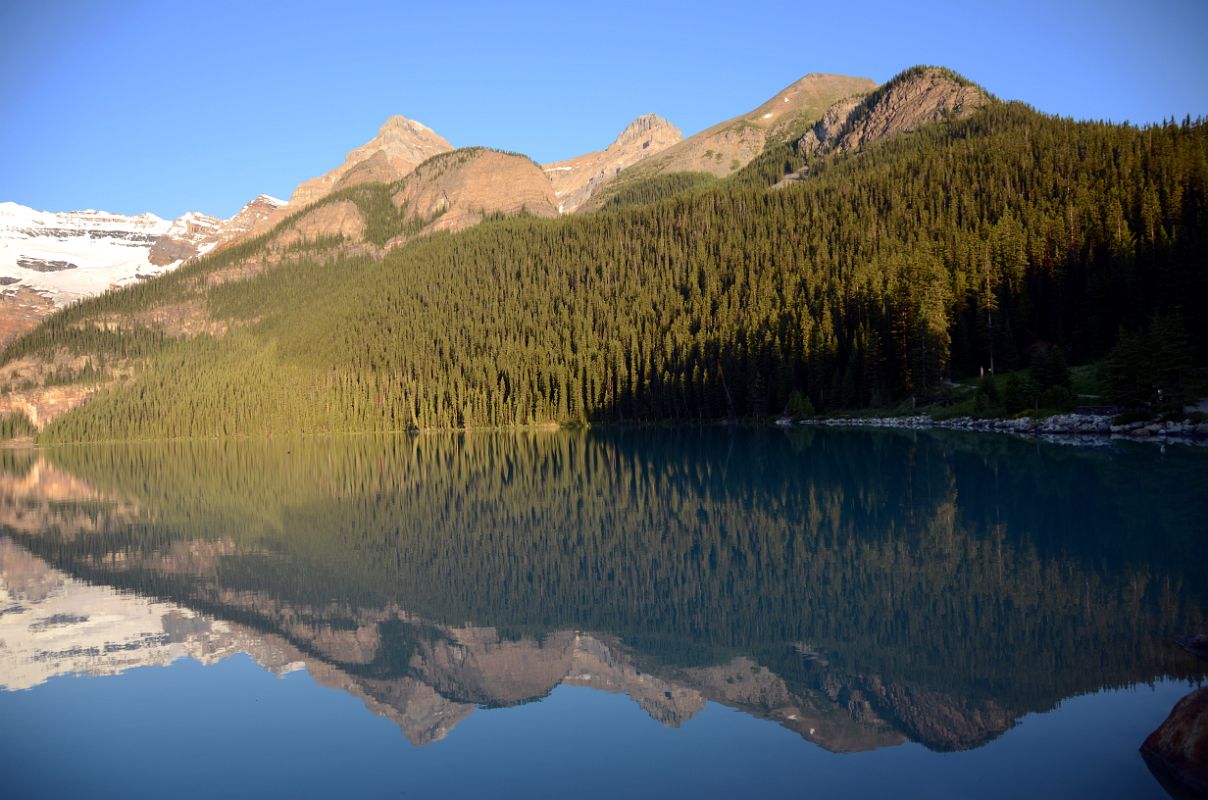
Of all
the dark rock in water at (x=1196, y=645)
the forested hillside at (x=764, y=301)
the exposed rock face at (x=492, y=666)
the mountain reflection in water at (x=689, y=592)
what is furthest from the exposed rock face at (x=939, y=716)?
the forested hillside at (x=764, y=301)

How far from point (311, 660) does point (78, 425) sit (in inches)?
7881

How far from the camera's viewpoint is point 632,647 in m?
16.5

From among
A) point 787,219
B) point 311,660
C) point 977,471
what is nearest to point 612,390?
point 787,219

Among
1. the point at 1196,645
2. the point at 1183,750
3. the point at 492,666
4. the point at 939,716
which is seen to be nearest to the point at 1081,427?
the point at 1196,645

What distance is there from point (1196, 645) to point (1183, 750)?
4876 mm

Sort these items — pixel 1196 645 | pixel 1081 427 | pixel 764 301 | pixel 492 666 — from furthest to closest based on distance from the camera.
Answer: pixel 764 301
pixel 1081 427
pixel 492 666
pixel 1196 645

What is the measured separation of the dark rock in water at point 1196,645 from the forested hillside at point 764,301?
50932mm

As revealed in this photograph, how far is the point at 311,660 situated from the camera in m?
17.3

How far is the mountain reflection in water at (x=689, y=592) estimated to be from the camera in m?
13.9

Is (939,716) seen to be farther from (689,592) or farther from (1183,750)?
(689,592)

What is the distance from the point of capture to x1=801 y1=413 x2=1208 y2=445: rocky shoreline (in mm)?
49625

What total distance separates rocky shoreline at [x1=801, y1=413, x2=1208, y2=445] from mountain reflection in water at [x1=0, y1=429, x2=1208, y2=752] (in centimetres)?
1020

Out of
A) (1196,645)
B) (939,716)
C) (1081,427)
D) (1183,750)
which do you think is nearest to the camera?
(1183,750)

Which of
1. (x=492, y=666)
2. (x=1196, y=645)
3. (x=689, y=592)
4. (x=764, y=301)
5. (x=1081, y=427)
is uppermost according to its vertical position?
(x=764, y=301)
